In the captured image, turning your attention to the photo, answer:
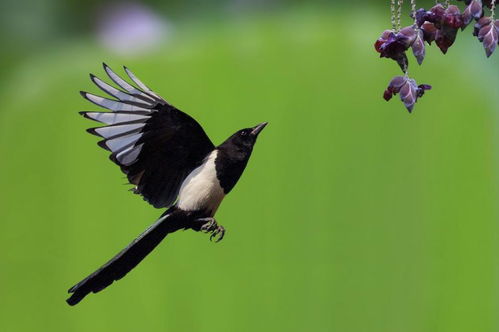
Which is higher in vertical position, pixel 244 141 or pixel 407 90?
pixel 244 141

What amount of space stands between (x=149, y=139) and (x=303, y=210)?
63.1 inches

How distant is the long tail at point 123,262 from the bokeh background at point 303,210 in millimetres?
1429

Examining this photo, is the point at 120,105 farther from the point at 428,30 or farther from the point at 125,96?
the point at 428,30

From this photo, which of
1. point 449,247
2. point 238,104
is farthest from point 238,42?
point 449,247

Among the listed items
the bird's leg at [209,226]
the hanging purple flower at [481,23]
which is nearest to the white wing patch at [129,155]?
the bird's leg at [209,226]

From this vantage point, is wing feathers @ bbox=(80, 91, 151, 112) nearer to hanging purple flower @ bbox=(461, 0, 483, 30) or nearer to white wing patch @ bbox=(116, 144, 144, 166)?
white wing patch @ bbox=(116, 144, 144, 166)

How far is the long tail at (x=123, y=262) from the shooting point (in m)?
2.82

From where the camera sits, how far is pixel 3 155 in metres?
4.60

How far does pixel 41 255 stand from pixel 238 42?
1.25 metres

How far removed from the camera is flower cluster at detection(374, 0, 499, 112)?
1.56 metres

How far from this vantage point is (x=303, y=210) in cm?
434

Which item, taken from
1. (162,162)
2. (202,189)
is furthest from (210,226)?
(162,162)

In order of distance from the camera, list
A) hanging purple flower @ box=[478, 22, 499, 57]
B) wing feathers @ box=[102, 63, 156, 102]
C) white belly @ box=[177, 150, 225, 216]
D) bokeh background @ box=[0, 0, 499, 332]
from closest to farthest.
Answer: hanging purple flower @ box=[478, 22, 499, 57] < wing feathers @ box=[102, 63, 156, 102] < white belly @ box=[177, 150, 225, 216] < bokeh background @ box=[0, 0, 499, 332]

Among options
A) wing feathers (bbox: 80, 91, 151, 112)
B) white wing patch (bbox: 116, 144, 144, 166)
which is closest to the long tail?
white wing patch (bbox: 116, 144, 144, 166)
